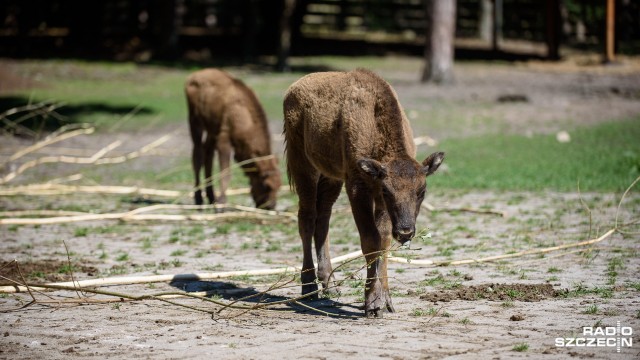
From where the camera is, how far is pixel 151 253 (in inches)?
438

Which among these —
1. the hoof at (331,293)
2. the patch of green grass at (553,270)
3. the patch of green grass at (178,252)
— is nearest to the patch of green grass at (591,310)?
the patch of green grass at (553,270)

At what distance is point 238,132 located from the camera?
13922 millimetres

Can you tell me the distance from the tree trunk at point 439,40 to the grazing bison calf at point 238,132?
44.9 feet

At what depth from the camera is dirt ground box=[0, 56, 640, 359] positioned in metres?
7.11

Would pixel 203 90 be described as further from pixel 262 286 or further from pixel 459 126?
pixel 459 126

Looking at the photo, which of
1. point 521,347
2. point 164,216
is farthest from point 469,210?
point 521,347

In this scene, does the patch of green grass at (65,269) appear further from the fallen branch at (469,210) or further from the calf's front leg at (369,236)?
the fallen branch at (469,210)

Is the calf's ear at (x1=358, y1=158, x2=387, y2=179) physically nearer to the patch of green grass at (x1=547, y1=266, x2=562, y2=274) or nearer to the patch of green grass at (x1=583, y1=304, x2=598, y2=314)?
the patch of green grass at (x1=583, y1=304, x2=598, y2=314)

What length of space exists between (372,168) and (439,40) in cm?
2025

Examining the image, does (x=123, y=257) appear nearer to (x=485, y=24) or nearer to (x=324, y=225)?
(x=324, y=225)

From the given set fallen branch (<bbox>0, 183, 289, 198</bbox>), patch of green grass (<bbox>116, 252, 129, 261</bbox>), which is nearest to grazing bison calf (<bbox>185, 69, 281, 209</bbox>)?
fallen branch (<bbox>0, 183, 289, 198</bbox>)

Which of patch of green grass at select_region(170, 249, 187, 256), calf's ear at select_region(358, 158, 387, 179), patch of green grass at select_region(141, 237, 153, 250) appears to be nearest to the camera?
calf's ear at select_region(358, 158, 387, 179)

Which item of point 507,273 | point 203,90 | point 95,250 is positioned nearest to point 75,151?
point 203,90

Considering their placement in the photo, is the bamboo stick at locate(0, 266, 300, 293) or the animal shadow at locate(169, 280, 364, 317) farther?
the bamboo stick at locate(0, 266, 300, 293)
